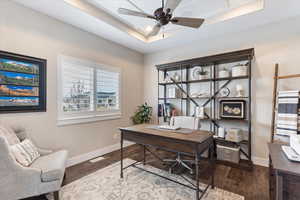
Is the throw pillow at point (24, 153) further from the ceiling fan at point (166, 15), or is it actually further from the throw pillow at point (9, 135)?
the ceiling fan at point (166, 15)

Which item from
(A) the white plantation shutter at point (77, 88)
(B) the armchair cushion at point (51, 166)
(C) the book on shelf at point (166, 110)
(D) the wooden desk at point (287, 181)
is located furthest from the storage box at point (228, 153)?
(A) the white plantation shutter at point (77, 88)

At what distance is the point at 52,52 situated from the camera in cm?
252

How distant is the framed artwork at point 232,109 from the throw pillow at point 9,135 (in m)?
3.58

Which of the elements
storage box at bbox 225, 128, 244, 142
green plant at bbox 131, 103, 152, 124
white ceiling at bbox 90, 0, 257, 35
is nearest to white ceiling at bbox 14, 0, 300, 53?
white ceiling at bbox 90, 0, 257, 35

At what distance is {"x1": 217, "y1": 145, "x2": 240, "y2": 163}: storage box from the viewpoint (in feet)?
8.84

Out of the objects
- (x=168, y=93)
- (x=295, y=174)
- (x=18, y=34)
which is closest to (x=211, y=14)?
(x=168, y=93)

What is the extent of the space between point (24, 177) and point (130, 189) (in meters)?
1.28

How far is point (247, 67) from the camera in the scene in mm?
2736

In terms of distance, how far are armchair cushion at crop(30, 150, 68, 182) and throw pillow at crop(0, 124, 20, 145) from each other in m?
0.39

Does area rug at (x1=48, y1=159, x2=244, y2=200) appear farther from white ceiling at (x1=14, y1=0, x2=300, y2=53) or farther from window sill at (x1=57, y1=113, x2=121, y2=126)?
white ceiling at (x1=14, y1=0, x2=300, y2=53)

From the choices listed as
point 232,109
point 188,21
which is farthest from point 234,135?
point 188,21

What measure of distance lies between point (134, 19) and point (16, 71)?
228cm

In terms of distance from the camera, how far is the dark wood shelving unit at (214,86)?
106 inches

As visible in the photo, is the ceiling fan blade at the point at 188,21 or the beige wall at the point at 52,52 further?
the beige wall at the point at 52,52
